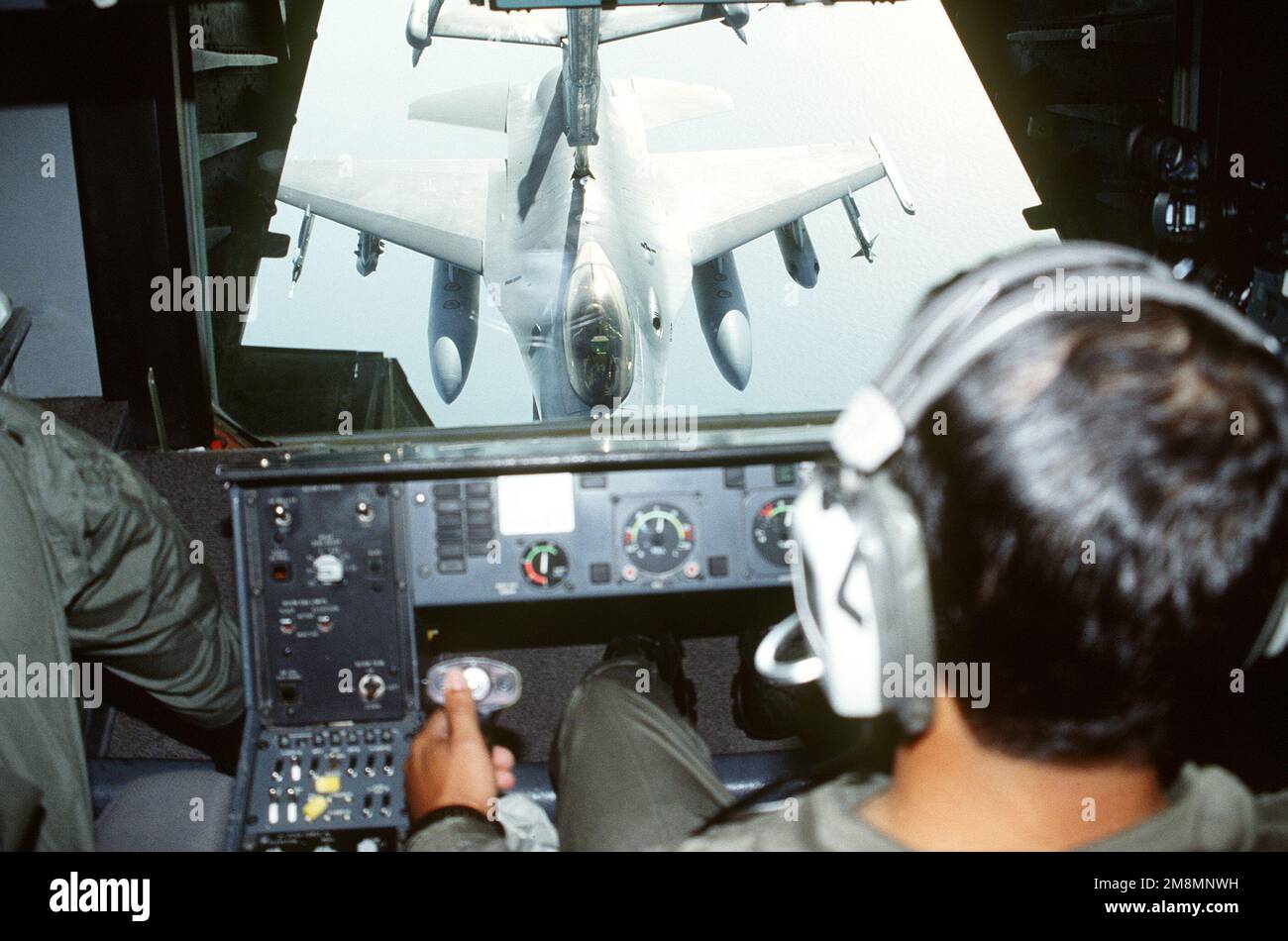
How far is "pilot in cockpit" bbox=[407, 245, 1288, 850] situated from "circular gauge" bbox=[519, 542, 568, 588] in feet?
3.26

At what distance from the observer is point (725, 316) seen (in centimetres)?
914

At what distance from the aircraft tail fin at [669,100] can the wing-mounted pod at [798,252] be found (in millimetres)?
2332

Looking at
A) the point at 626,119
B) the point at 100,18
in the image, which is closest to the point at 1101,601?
the point at 100,18

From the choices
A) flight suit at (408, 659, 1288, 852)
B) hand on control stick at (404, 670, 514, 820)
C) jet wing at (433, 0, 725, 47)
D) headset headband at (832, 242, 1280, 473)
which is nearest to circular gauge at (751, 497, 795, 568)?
flight suit at (408, 659, 1288, 852)

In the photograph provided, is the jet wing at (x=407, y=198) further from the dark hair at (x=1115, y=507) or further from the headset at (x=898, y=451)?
the dark hair at (x=1115, y=507)

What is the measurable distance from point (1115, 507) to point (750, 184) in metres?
A: 9.58

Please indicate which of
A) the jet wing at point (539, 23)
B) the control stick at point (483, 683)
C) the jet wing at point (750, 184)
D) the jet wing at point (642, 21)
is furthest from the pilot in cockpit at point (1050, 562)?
the jet wing at point (642, 21)

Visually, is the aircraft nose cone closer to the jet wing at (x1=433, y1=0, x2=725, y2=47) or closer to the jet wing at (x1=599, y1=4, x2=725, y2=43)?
the jet wing at (x1=433, y1=0, x2=725, y2=47)

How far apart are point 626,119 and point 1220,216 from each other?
839 cm

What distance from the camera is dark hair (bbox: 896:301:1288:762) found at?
70 centimetres

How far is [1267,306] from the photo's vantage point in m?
2.52

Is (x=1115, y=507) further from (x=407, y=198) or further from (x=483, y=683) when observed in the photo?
(x=407, y=198)

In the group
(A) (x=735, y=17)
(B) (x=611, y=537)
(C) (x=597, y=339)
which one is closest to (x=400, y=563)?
(B) (x=611, y=537)
